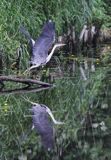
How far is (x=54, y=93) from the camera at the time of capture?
8055 millimetres

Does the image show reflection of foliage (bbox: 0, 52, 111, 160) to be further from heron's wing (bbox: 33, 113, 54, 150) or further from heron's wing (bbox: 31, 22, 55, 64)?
heron's wing (bbox: 31, 22, 55, 64)

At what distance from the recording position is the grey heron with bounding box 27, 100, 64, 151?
17.9 feet

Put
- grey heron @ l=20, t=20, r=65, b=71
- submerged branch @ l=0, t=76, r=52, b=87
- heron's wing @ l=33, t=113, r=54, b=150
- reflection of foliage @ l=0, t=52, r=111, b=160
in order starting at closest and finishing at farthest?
reflection of foliage @ l=0, t=52, r=111, b=160 → heron's wing @ l=33, t=113, r=54, b=150 → submerged branch @ l=0, t=76, r=52, b=87 → grey heron @ l=20, t=20, r=65, b=71

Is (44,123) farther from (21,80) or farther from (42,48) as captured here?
(42,48)

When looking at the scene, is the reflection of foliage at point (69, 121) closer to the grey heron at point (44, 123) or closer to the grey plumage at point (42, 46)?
the grey heron at point (44, 123)

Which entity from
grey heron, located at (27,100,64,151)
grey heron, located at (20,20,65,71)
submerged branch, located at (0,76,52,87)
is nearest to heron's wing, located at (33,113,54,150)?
grey heron, located at (27,100,64,151)

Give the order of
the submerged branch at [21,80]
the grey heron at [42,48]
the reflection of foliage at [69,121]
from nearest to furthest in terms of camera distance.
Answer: the reflection of foliage at [69,121], the submerged branch at [21,80], the grey heron at [42,48]

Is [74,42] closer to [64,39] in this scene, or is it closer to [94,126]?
[64,39]

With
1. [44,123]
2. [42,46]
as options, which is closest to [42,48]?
[42,46]

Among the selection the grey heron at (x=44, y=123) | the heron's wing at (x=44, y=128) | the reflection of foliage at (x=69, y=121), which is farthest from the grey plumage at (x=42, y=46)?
the heron's wing at (x=44, y=128)

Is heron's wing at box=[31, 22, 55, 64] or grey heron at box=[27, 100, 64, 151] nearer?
grey heron at box=[27, 100, 64, 151]

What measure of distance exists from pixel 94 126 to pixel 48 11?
21.0ft

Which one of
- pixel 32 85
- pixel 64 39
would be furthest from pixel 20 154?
pixel 64 39

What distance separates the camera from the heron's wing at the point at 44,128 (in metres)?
5.43
